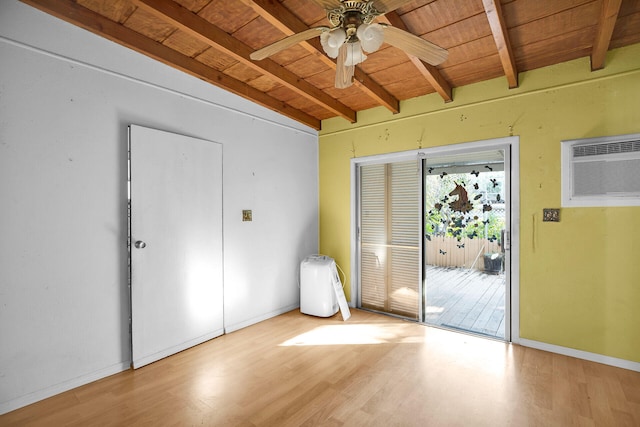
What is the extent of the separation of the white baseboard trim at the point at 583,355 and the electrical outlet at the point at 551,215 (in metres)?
1.14

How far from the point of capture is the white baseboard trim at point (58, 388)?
1.98 m

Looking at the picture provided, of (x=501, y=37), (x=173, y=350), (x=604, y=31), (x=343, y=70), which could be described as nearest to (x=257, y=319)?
(x=173, y=350)

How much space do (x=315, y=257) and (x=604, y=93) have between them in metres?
3.18

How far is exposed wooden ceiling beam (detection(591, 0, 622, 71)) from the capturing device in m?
1.88

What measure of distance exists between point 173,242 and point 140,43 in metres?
Answer: 1.66

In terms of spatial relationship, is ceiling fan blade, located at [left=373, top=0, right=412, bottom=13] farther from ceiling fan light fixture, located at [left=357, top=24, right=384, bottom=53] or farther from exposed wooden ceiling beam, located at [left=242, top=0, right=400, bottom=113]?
exposed wooden ceiling beam, located at [left=242, top=0, right=400, bottom=113]

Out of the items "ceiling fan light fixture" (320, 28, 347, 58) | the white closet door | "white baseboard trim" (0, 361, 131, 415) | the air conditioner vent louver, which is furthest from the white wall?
the air conditioner vent louver

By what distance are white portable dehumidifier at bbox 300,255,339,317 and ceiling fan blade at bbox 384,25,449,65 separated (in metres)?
2.52

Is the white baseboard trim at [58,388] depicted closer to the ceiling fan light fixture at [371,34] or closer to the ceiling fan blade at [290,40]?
the ceiling fan blade at [290,40]

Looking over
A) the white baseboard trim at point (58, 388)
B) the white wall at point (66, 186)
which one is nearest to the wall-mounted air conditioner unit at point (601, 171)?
the white wall at point (66, 186)

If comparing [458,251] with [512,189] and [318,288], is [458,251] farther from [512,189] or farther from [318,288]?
[318,288]

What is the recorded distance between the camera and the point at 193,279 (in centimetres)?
292

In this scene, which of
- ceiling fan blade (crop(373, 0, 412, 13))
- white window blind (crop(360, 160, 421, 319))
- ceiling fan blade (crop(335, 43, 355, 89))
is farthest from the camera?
white window blind (crop(360, 160, 421, 319))

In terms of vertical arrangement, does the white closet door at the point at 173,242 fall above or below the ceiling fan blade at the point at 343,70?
below
